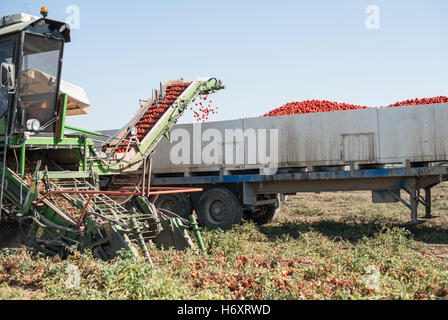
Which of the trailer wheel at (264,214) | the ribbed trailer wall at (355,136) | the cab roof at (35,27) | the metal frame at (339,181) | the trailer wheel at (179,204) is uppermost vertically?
the cab roof at (35,27)

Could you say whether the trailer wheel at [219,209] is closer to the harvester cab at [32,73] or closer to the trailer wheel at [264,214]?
the trailer wheel at [264,214]

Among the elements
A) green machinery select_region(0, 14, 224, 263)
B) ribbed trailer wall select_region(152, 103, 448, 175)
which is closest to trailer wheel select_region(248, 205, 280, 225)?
ribbed trailer wall select_region(152, 103, 448, 175)

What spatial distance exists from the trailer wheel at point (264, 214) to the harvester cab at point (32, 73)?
6350mm

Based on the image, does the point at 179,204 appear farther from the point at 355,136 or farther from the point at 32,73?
the point at 32,73

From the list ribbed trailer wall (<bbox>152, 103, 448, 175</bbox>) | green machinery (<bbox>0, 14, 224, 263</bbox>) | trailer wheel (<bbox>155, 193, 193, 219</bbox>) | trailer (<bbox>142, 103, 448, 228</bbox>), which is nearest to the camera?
green machinery (<bbox>0, 14, 224, 263</bbox>)

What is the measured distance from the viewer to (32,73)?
7973 millimetres

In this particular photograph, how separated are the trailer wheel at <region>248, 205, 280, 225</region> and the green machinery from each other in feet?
15.0

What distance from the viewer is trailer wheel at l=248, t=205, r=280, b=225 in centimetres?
1308

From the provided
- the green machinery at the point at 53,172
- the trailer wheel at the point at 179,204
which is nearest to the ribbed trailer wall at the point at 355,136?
the trailer wheel at the point at 179,204

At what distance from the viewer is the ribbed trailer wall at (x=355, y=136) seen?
10156 millimetres

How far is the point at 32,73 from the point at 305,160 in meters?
6.18

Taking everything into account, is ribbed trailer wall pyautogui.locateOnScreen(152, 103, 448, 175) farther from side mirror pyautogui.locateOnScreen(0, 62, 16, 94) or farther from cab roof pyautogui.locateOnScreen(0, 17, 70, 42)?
side mirror pyautogui.locateOnScreen(0, 62, 16, 94)

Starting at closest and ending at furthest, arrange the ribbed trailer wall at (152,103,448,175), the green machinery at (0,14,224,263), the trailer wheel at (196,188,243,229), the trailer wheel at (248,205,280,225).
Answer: the green machinery at (0,14,224,263)
the ribbed trailer wall at (152,103,448,175)
the trailer wheel at (196,188,243,229)
the trailer wheel at (248,205,280,225)

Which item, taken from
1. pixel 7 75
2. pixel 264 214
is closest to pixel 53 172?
pixel 7 75
